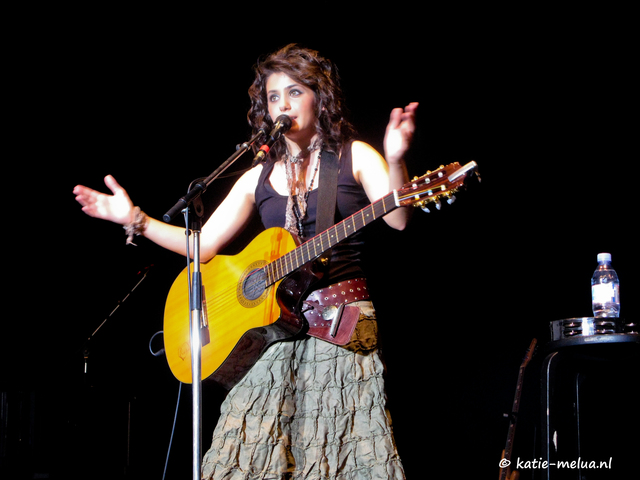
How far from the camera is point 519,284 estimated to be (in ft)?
11.8

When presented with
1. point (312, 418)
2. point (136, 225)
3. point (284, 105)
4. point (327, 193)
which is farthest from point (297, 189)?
point (312, 418)

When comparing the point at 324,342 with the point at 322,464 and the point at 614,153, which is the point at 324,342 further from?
the point at 614,153

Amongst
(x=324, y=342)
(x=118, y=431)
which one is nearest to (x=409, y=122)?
(x=324, y=342)

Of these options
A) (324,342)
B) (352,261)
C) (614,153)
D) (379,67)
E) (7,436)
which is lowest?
→ (7,436)

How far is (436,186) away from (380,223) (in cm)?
187

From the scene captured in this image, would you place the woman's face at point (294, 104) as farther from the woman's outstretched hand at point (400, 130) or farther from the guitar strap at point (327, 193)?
the woman's outstretched hand at point (400, 130)

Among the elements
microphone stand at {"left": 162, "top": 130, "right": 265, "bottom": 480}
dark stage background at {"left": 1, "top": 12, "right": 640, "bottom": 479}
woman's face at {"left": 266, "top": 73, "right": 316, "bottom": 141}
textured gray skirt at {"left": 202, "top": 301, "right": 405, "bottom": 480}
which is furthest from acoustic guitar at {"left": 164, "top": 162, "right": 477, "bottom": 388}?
dark stage background at {"left": 1, "top": 12, "right": 640, "bottom": 479}

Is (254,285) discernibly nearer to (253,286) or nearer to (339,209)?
(253,286)

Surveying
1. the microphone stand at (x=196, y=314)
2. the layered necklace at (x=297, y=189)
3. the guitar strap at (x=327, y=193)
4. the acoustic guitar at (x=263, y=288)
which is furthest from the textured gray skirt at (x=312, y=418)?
the layered necklace at (x=297, y=189)

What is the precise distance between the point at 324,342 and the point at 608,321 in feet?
3.65

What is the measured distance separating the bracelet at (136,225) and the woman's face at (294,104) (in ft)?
2.26

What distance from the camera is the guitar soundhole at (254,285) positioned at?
2.35m

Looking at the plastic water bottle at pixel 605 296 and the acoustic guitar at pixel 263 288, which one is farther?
the plastic water bottle at pixel 605 296

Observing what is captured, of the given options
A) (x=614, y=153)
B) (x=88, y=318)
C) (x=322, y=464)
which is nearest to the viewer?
(x=322, y=464)
